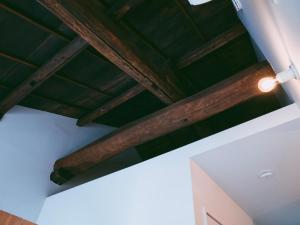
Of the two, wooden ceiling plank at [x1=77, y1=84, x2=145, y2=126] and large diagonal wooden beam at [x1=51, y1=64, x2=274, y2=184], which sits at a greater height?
wooden ceiling plank at [x1=77, y1=84, x2=145, y2=126]

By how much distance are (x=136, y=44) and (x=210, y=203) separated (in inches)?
64.6

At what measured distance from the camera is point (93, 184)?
292cm

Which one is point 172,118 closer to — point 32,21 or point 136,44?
point 136,44

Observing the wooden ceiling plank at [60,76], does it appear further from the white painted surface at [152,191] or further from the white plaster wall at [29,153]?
the white painted surface at [152,191]

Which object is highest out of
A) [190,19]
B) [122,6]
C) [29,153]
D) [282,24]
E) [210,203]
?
[190,19]

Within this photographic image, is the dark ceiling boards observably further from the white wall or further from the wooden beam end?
the wooden beam end

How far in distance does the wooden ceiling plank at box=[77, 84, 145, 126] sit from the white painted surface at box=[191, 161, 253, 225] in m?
1.29

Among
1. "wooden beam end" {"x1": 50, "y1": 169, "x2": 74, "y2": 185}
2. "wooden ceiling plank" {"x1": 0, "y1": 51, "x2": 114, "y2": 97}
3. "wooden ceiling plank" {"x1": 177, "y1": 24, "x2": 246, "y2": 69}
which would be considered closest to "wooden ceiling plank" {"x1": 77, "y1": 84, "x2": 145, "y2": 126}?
"wooden ceiling plank" {"x1": 0, "y1": 51, "x2": 114, "y2": 97}

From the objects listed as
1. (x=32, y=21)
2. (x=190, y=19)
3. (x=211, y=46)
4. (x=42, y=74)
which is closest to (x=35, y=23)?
(x=32, y=21)

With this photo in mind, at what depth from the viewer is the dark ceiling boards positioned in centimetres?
241

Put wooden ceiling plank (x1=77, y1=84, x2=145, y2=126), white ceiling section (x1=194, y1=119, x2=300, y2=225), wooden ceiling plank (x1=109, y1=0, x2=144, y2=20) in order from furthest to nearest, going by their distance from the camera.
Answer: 1. wooden ceiling plank (x1=77, y1=84, x2=145, y2=126)
2. wooden ceiling plank (x1=109, y1=0, x2=144, y2=20)
3. white ceiling section (x1=194, y1=119, x2=300, y2=225)

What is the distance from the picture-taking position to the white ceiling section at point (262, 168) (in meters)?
2.15

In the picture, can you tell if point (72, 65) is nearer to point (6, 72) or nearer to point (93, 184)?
point (6, 72)

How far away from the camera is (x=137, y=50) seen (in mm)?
2562
